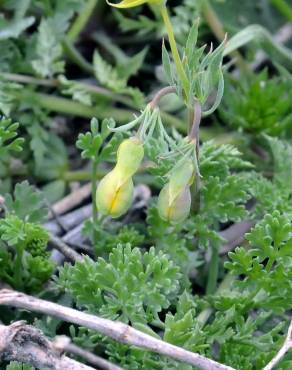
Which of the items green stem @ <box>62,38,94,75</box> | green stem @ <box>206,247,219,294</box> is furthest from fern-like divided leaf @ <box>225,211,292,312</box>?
green stem @ <box>62,38,94,75</box>

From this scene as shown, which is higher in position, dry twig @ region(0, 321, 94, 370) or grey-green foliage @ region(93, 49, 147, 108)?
grey-green foliage @ region(93, 49, 147, 108)

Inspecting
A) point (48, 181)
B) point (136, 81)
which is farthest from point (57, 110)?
point (136, 81)

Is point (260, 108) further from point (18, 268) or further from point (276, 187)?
point (18, 268)

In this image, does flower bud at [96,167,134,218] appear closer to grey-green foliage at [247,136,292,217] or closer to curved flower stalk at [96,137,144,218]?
curved flower stalk at [96,137,144,218]

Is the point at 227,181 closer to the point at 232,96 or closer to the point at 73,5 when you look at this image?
the point at 232,96

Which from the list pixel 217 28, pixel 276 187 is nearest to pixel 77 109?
pixel 217 28
